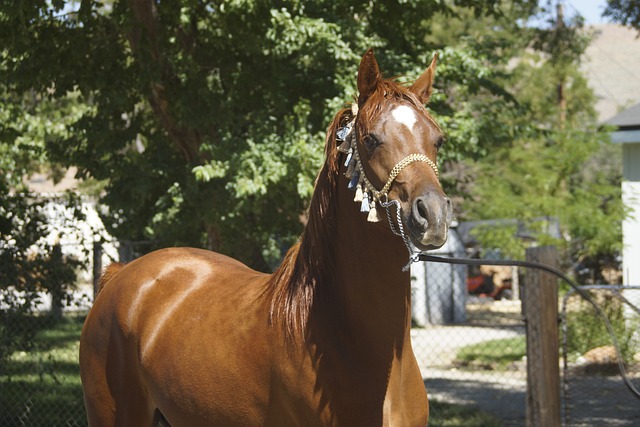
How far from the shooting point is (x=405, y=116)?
2697 millimetres

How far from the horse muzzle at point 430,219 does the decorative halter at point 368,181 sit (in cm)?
12

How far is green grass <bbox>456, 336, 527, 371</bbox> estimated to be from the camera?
36.6 feet

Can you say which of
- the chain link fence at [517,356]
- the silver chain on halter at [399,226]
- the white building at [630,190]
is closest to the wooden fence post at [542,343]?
the chain link fence at [517,356]

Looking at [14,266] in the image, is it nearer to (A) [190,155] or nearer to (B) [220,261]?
(A) [190,155]

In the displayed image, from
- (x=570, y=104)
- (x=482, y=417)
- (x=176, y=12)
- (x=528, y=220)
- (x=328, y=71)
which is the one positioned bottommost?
(x=482, y=417)

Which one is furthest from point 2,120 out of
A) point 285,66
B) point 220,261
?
point 220,261

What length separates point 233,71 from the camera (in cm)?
780

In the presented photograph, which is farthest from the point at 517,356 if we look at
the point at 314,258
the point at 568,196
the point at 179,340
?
the point at 314,258

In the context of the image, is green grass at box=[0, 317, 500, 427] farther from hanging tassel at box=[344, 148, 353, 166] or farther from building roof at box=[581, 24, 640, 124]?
building roof at box=[581, 24, 640, 124]

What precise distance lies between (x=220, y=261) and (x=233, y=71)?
399 centimetres

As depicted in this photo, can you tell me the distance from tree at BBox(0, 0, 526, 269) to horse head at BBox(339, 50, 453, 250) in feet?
12.5

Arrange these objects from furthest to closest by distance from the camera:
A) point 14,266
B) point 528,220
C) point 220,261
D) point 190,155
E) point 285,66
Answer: point 528,220 < point 190,155 < point 285,66 < point 14,266 < point 220,261

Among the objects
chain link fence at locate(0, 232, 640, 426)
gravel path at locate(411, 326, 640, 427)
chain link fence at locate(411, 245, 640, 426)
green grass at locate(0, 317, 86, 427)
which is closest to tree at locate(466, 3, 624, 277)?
chain link fence at locate(411, 245, 640, 426)

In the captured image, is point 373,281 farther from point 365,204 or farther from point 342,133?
point 342,133
